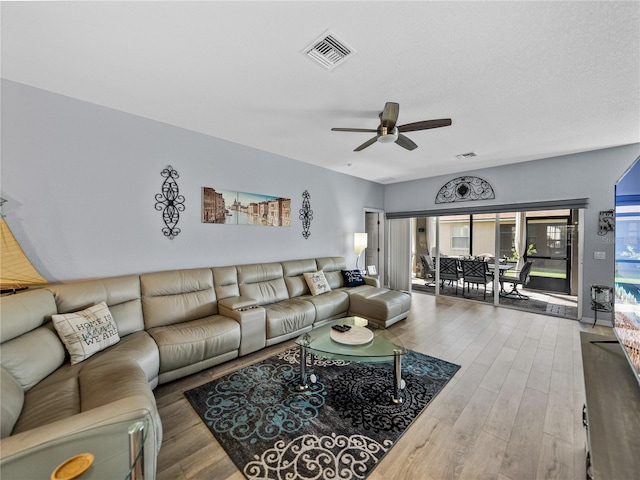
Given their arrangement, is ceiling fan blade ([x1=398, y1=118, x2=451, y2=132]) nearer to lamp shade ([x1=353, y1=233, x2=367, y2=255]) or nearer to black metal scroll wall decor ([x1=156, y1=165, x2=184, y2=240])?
black metal scroll wall decor ([x1=156, y1=165, x2=184, y2=240])

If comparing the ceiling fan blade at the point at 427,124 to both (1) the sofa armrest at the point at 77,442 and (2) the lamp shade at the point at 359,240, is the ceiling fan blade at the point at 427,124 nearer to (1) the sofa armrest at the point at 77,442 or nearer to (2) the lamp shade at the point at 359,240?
(1) the sofa armrest at the point at 77,442

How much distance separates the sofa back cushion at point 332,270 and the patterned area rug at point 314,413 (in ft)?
6.24

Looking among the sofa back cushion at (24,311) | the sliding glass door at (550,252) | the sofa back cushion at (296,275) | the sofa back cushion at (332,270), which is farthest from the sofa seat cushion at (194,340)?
the sliding glass door at (550,252)

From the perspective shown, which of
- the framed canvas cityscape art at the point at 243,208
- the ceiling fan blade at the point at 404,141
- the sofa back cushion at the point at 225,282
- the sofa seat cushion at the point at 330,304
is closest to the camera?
the ceiling fan blade at the point at 404,141

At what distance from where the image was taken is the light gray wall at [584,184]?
152 inches

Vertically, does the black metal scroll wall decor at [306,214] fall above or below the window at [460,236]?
above

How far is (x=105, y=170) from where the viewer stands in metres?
2.71

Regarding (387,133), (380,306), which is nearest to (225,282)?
(380,306)

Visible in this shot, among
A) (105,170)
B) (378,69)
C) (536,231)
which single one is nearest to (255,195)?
(105,170)

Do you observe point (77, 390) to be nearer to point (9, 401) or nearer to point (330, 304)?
A: point (9, 401)

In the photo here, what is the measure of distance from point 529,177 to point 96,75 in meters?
6.25

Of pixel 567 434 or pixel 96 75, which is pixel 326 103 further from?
pixel 567 434

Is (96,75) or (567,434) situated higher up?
(96,75)

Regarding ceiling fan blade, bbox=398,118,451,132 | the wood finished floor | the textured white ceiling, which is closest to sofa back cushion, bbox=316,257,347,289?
the wood finished floor
